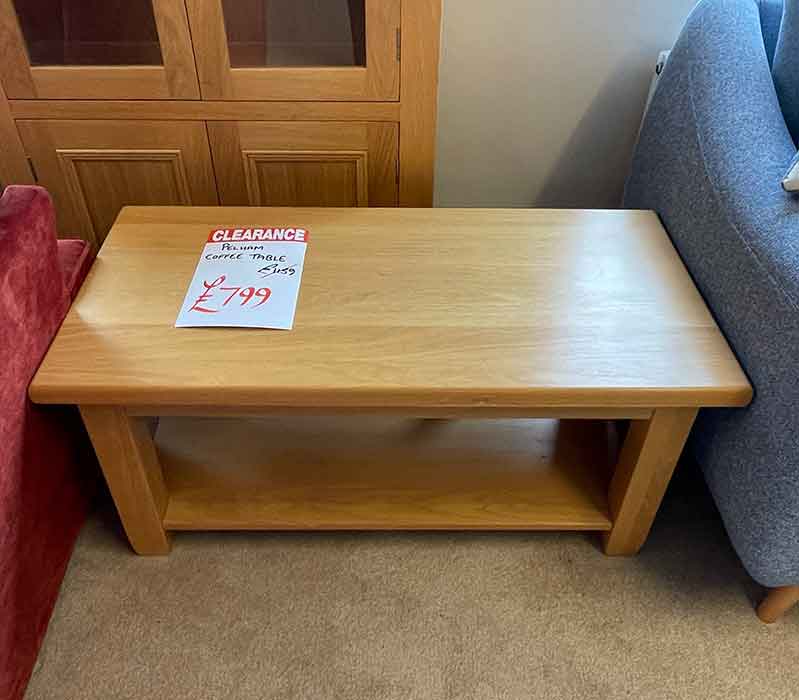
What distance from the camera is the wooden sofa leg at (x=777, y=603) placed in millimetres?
1074

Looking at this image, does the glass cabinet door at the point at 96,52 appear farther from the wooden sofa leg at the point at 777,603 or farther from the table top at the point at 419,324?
the wooden sofa leg at the point at 777,603

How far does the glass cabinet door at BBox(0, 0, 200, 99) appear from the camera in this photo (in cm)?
113

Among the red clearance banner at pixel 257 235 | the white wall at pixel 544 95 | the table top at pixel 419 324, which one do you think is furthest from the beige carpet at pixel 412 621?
the white wall at pixel 544 95

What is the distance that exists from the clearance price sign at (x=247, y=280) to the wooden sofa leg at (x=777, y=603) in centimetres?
85

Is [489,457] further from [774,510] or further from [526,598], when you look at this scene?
[774,510]

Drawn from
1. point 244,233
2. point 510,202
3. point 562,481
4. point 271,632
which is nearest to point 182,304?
point 244,233

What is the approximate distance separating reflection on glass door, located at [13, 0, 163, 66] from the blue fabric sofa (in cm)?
88

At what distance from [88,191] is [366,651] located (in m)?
0.95

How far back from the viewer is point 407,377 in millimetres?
908

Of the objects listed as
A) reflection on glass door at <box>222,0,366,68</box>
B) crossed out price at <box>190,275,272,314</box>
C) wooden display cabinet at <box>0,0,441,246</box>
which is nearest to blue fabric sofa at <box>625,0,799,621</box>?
wooden display cabinet at <box>0,0,441,246</box>

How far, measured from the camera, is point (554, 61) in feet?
5.00

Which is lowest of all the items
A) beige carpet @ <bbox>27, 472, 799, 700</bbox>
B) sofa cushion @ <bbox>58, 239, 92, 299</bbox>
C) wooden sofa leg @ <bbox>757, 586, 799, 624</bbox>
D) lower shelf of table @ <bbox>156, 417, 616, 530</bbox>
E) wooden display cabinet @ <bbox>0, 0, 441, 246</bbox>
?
beige carpet @ <bbox>27, 472, 799, 700</bbox>

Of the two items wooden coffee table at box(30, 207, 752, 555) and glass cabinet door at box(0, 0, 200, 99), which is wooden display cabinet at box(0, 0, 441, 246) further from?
wooden coffee table at box(30, 207, 752, 555)

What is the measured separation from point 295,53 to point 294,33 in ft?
0.10
